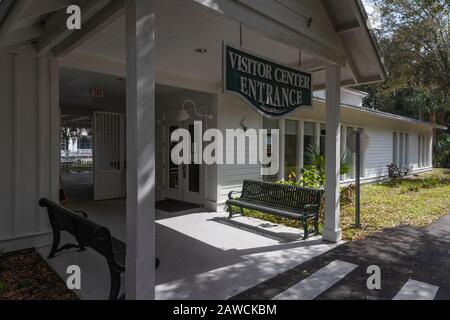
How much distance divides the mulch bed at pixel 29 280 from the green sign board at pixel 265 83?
9.30 ft

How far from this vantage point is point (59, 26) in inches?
138

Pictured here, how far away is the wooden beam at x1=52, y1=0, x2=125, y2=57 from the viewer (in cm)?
274

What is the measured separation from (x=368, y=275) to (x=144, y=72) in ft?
11.4

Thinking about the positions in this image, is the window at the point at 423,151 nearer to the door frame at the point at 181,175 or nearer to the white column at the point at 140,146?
the door frame at the point at 181,175

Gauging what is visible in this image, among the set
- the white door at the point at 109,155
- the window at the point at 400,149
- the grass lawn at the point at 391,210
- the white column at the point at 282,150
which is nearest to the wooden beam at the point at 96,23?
the white door at the point at 109,155

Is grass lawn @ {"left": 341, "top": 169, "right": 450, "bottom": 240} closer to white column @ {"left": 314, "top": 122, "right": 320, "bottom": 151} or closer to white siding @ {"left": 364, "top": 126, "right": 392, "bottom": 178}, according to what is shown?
white siding @ {"left": 364, "top": 126, "right": 392, "bottom": 178}

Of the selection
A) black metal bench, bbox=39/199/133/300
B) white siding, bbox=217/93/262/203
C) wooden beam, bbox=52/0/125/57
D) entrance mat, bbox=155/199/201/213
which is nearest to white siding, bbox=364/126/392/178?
white siding, bbox=217/93/262/203

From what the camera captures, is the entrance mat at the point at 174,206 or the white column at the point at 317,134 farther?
the white column at the point at 317,134

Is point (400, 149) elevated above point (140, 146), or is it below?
above

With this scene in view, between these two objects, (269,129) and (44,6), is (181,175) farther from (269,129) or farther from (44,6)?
(44,6)

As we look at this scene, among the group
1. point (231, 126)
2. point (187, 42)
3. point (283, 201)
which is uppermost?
point (187, 42)

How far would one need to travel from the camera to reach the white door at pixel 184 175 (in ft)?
25.2

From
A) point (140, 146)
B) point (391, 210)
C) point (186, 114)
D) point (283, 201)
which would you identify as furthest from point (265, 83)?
point (391, 210)
